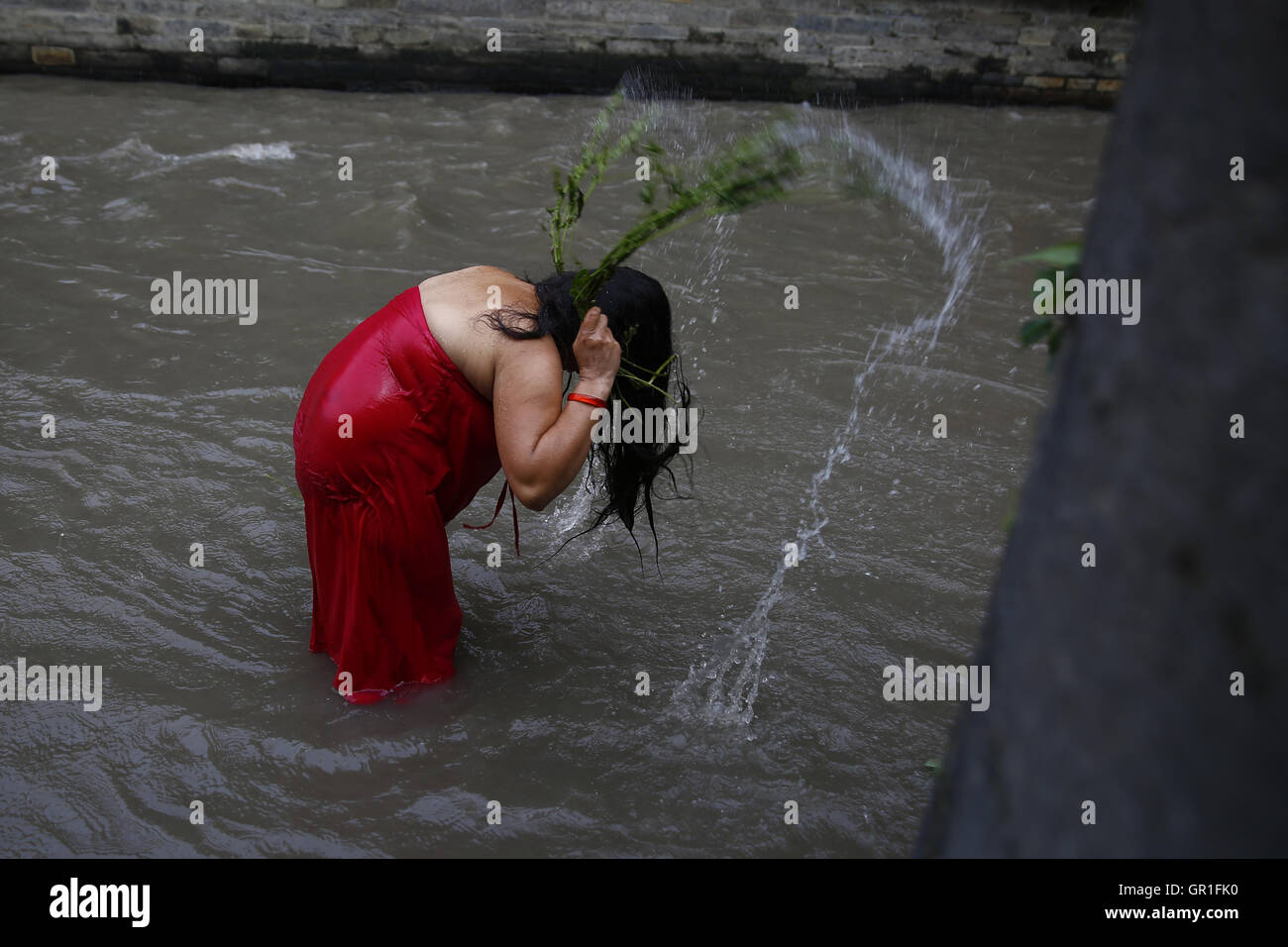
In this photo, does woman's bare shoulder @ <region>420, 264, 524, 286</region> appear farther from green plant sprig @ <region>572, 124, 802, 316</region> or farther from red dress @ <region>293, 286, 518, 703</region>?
green plant sprig @ <region>572, 124, 802, 316</region>

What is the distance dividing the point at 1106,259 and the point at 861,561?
3.38m

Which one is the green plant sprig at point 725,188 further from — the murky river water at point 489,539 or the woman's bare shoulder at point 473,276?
the murky river water at point 489,539

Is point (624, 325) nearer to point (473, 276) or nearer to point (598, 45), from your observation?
point (473, 276)

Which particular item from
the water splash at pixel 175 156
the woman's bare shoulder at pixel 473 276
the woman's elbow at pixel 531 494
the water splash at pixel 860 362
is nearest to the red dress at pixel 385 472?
the woman's bare shoulder at pixel 473 276

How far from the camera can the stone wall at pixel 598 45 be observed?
10.0m

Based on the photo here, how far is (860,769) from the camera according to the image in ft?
11.4

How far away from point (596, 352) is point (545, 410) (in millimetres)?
218

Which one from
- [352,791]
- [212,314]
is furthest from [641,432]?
[212,314]

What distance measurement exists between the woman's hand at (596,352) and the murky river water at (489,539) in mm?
1245

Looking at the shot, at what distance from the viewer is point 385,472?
129 inches

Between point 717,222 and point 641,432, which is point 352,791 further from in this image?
point 717,222

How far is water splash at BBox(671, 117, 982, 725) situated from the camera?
3758 mm

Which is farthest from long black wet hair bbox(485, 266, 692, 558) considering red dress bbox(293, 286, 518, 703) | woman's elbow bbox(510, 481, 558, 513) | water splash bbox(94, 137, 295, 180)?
water splash bbox(94, 137, 295, 180)

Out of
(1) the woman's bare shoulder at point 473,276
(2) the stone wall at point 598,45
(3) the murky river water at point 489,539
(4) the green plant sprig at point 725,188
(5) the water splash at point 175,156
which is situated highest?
(2) the stone wall at point 598,45
